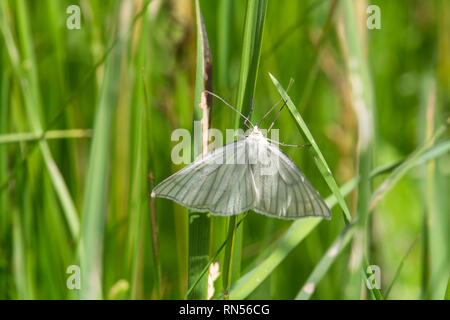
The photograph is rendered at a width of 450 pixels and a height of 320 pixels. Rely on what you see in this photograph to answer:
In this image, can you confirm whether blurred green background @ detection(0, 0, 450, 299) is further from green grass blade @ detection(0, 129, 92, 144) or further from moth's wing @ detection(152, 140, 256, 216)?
moth's wing @ detection(152, 140, 256, 216)

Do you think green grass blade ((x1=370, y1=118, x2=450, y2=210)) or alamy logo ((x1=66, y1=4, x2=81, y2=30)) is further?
alamy logo ((x1=66, y1=4, x2=81, y2=30))

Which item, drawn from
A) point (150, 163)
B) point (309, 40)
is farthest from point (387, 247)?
point (150, 163)

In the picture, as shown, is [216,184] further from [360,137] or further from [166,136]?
[166,136]

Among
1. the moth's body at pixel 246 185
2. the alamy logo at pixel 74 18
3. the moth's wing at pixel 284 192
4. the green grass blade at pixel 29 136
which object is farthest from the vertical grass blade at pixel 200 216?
the alamy logo at pixel 74 18

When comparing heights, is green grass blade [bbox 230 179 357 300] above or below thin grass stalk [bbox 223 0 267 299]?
below

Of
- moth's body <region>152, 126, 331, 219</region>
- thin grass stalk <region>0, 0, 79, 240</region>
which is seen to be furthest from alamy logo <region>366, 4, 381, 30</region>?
thin grass stalk <region>0, 0, 79, 240</region>
